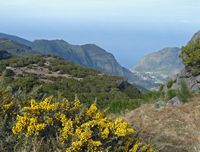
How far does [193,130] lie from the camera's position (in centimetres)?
1235

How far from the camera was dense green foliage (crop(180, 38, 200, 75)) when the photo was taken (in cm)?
1762

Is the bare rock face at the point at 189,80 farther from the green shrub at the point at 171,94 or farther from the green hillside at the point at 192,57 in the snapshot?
the green shrub at the point at 171,94

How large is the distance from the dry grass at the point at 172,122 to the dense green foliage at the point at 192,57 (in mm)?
2437

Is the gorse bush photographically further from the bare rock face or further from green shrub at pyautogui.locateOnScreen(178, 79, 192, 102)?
the bare rock face

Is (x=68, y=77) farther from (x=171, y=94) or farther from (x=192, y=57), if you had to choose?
(x=171, y=94)

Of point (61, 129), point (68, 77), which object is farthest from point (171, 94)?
point (68, 77)

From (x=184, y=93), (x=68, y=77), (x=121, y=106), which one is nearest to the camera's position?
(x=184, y=93)

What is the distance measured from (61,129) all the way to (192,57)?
1162 cm

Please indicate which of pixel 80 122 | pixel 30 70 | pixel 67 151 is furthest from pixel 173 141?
pixel 30 70

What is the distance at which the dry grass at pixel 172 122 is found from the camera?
37.4ft

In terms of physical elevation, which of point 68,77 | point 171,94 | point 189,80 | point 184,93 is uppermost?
point 189,80

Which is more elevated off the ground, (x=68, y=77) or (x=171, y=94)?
(x=171, y=94)

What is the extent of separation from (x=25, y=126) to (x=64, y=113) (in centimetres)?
77

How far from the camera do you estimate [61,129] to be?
22.2 ft
